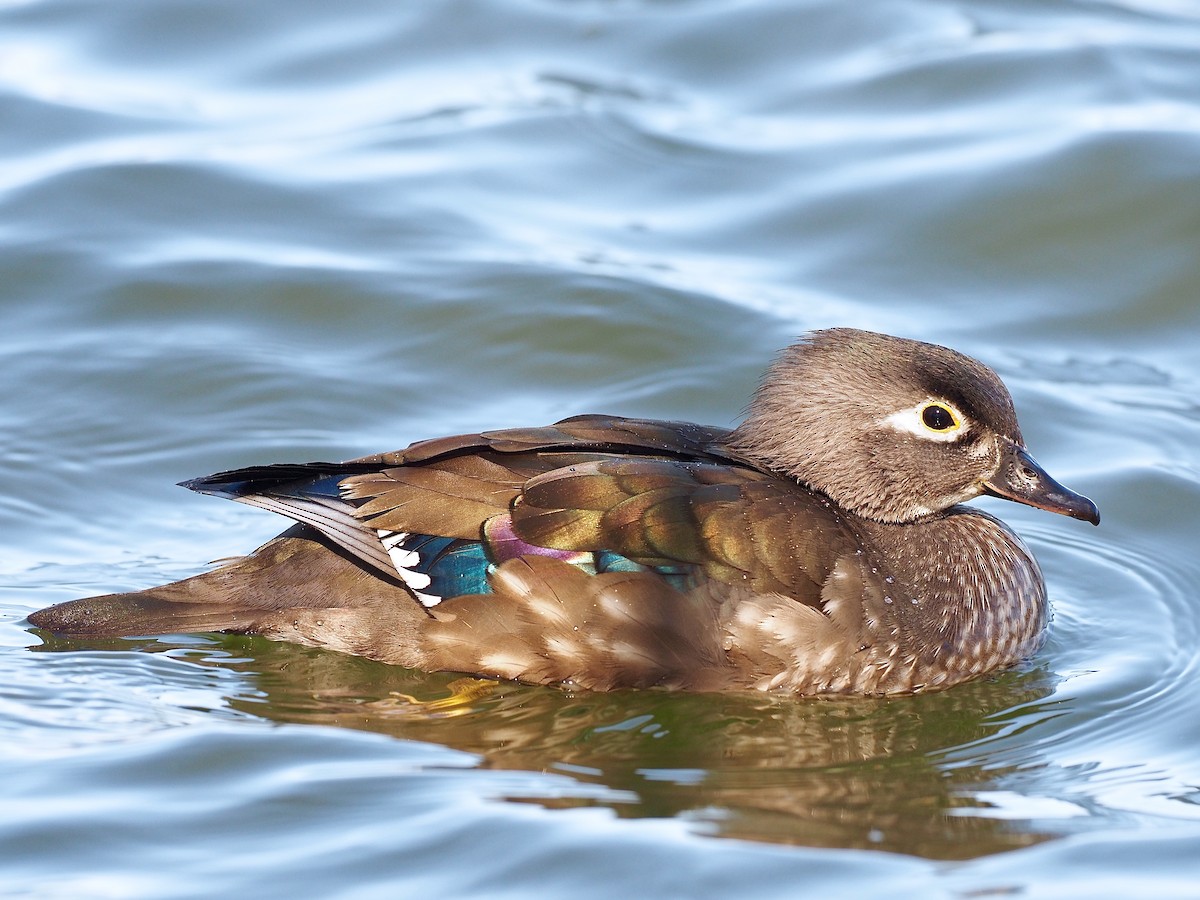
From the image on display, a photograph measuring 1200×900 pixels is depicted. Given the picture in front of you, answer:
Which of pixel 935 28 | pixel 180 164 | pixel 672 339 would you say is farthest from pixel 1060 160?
pixel 180 164

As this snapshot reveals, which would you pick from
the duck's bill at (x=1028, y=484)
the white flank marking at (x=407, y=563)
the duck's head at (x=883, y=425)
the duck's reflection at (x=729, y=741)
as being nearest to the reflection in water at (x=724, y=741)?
the duck's reflection at (x=729, y=741)

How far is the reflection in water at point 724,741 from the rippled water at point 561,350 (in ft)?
0.06

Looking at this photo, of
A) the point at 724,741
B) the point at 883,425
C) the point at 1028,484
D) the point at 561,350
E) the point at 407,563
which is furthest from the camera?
the point at 561,350

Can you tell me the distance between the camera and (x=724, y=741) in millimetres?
6246

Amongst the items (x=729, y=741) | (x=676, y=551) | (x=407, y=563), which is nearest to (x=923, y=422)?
(x=676, y=551)

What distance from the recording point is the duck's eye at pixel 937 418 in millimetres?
6891

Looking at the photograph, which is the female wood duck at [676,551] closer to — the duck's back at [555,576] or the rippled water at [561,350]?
the duck's back at [555,576]

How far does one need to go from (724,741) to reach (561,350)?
403 centimetres

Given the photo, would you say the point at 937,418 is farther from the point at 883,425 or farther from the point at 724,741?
the point at 724,741

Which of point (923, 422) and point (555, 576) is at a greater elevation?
point (923, 422)

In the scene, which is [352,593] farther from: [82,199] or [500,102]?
[500,102]

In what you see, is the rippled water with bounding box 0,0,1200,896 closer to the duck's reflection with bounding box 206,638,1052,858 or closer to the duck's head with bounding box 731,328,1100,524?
the duck's reflection with bounding box 206,638,1052,858

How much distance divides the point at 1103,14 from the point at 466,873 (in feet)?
34.5

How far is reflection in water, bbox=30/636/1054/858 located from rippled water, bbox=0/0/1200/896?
19 mm
